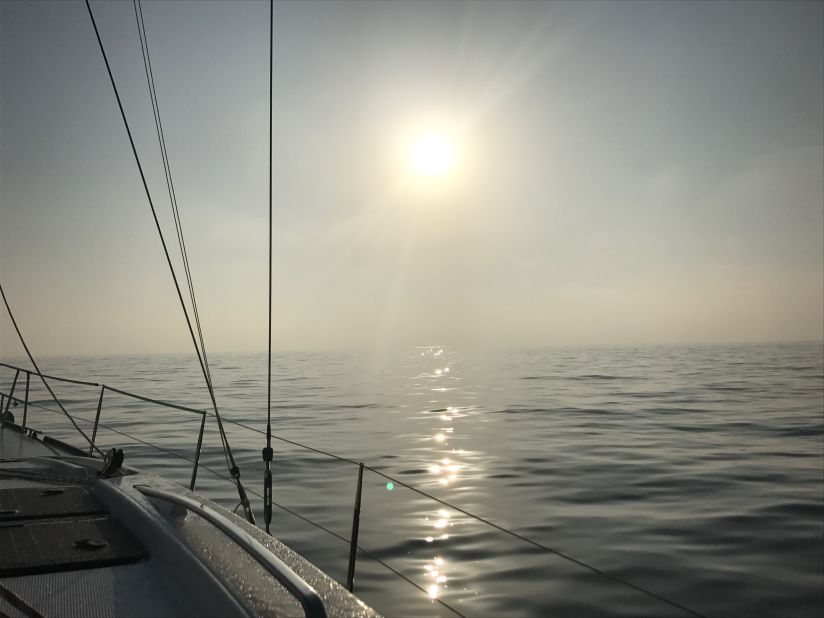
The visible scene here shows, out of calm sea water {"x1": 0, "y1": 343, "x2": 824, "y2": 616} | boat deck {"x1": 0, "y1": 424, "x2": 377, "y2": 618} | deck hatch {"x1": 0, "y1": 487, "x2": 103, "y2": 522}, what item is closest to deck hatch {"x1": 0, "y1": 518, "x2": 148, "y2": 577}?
boat deck {"x1": 0, "y1": 424, "x2": 377, "y2": 618}

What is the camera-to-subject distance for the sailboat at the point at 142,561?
220 centimetres

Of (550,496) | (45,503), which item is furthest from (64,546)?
(550,496)

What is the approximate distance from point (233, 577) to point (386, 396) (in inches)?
1092

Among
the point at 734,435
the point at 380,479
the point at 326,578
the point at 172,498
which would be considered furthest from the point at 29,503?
the point at 734,435

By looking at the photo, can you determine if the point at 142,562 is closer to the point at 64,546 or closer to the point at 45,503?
the point at 64,546

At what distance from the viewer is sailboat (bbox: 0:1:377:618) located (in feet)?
7.21

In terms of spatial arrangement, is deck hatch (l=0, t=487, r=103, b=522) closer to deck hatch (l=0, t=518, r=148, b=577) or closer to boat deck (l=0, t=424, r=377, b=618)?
boat deck (l=0, t=424, r=377, b=618)

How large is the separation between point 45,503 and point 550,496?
7727 millimetres

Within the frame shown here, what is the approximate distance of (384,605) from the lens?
5699 mm

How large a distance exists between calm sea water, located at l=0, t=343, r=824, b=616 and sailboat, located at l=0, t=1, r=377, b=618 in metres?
3.05

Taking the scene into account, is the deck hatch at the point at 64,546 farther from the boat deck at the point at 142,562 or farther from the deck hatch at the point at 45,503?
the deck hatch at the point at 45,503

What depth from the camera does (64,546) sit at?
287 cm

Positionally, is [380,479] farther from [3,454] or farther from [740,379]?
[740,379]

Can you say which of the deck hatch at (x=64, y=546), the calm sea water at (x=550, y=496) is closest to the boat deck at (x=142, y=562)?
the deck hatch at (x=64, y=546)
